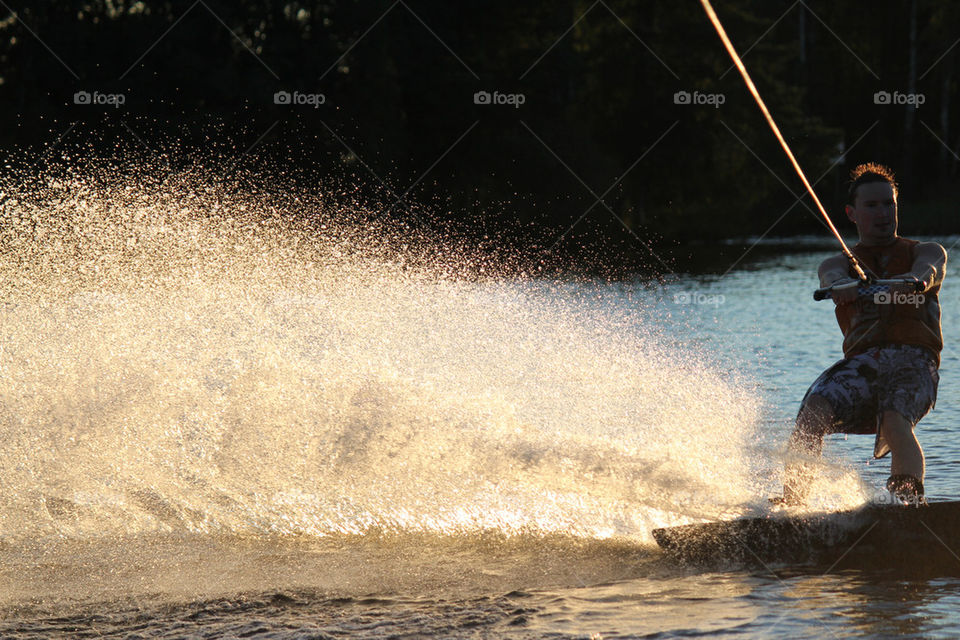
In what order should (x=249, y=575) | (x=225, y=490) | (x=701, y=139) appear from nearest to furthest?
(x=249, y=575)
(x=225, y=490)
(x=701, y=139)

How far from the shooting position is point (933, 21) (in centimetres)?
4747

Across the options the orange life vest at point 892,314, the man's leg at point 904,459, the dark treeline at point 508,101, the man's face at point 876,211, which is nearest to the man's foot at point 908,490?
the man's leg at point 904,459

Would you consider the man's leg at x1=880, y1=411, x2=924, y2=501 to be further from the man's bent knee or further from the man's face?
the man's face

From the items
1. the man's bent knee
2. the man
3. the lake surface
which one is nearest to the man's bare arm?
the man

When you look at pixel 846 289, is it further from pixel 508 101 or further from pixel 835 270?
pixel 508 101

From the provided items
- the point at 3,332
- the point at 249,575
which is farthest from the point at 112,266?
the point at 249,575

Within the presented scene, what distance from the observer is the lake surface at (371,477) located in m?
4.93

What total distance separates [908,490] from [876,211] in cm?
127

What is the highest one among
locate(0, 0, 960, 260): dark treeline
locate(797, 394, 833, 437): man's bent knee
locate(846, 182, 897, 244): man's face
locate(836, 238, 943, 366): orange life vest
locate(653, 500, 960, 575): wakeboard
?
locate(0, 0, 960, 260): dark treeline

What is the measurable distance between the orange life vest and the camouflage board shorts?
0.16ft

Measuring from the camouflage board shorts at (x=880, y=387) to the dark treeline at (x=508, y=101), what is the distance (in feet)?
75.2

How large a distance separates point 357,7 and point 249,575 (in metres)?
27.4

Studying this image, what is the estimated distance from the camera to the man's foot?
5492mm

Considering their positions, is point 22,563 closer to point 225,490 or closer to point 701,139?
point 225,490
